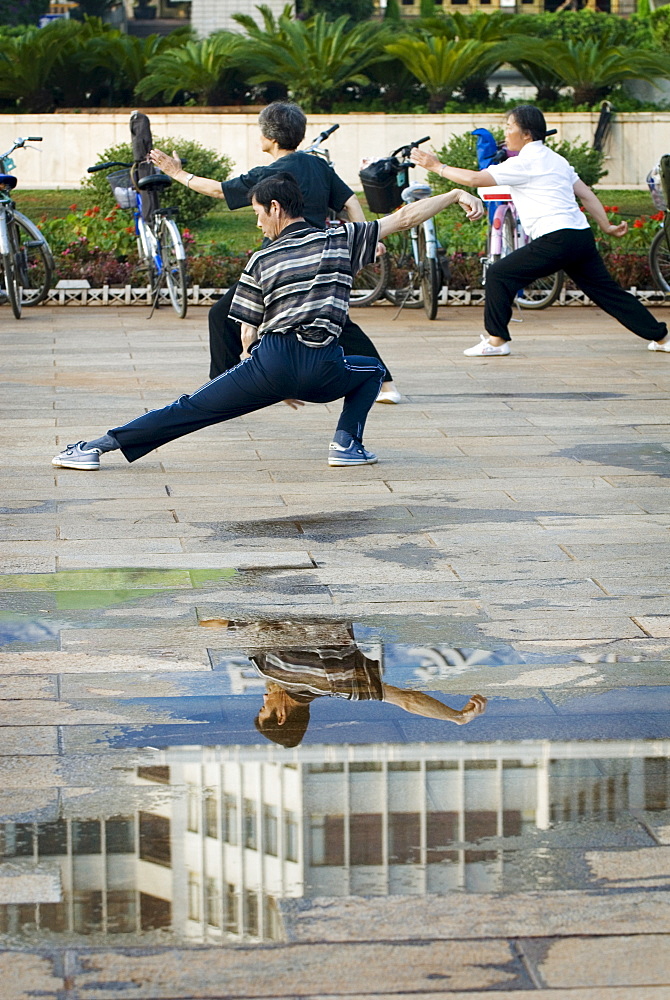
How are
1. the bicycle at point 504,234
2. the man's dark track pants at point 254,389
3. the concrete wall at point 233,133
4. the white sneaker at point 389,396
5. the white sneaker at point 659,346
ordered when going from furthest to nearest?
1. the concrete wall at point 233,133
2. the bicycle at point 504,234
3. the white sneaker at point 659,346
4. the white sneaker at point 389,396
5. the man's dark track pants at point 254,389

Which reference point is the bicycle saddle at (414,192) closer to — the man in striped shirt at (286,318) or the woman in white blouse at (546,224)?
the woman in white blouse at (546,224)

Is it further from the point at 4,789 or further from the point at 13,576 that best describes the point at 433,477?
the point at 4,789

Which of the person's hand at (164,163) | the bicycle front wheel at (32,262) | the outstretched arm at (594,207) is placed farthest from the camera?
the bicycle front wheel at (32,262)

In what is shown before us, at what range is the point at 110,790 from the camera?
12.3ft

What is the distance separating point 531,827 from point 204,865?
29.9 inches

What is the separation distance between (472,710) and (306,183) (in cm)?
469

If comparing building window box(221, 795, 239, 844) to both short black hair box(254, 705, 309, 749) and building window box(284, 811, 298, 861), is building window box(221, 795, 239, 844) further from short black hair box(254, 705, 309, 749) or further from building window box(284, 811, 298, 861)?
short black hair box(254, 705, 309, 749)

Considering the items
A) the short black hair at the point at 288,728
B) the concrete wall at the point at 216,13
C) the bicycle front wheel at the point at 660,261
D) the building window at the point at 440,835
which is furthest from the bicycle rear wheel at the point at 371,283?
the concrete wall at the point at 216,13

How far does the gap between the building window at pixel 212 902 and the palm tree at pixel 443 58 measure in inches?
1334

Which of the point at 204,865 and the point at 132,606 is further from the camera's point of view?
the point at 132,606

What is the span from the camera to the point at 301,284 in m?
6.98

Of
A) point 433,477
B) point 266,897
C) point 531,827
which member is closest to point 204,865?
point 266,897

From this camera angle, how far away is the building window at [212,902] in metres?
3.16

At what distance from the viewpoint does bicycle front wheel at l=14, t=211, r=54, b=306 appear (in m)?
14.2
